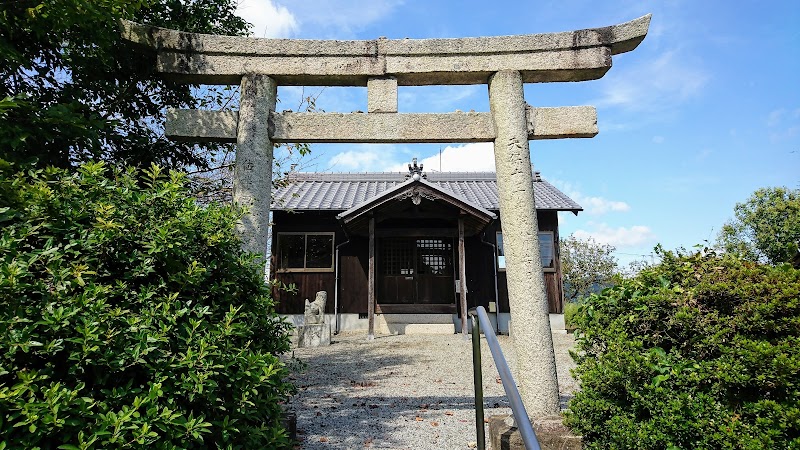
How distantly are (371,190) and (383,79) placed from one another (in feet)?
37.5

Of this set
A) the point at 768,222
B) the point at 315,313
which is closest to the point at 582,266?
the point at 768,222

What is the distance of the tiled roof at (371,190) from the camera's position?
1368 cm

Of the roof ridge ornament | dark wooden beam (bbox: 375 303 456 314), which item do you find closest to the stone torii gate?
the roof ridge ornament

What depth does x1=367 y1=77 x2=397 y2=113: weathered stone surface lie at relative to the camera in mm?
4527

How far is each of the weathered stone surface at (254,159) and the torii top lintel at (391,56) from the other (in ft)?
0.72

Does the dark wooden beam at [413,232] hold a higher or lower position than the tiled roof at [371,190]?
lower

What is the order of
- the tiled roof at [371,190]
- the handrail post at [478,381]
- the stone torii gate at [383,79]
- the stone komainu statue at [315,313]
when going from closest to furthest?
1. the handrail post at [478,381]
2. the stone torii gate at [383,79]
3. the stone komainu statue at [315,313]
4. the tiled roof at [371,190]

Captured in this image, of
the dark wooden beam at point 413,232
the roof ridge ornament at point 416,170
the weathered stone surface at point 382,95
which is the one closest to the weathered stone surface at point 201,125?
the weathered stone surface at point 382,95

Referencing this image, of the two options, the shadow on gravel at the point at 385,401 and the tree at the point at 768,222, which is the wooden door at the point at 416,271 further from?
the tree at the point at 768,222

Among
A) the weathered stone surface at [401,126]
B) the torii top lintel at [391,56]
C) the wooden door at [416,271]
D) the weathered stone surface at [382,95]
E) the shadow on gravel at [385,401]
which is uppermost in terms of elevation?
the torii top lintel at [391,56]

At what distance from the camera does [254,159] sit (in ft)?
14.4

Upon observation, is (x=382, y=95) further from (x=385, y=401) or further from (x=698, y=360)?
(x=385, y=401)

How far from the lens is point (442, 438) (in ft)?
14.5

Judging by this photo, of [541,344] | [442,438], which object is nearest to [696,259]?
[541,344]
